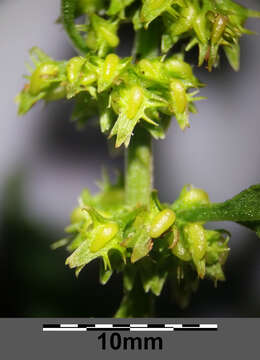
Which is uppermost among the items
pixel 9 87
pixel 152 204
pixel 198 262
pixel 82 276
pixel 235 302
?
pixel 9 87

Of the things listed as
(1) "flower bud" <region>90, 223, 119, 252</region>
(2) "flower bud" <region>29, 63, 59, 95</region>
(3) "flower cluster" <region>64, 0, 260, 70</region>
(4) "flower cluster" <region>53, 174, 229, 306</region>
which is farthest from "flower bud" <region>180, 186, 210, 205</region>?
(2) "flower bud" <region>29, 63, 59, 95</region>

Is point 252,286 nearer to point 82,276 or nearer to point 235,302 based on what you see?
point 235,302

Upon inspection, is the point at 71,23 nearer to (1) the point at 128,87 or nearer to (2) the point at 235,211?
(1) the point at 128,87

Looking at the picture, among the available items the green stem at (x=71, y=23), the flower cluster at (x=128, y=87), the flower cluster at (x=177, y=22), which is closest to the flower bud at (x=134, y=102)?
the flower cluster at (x=128, y=87)
